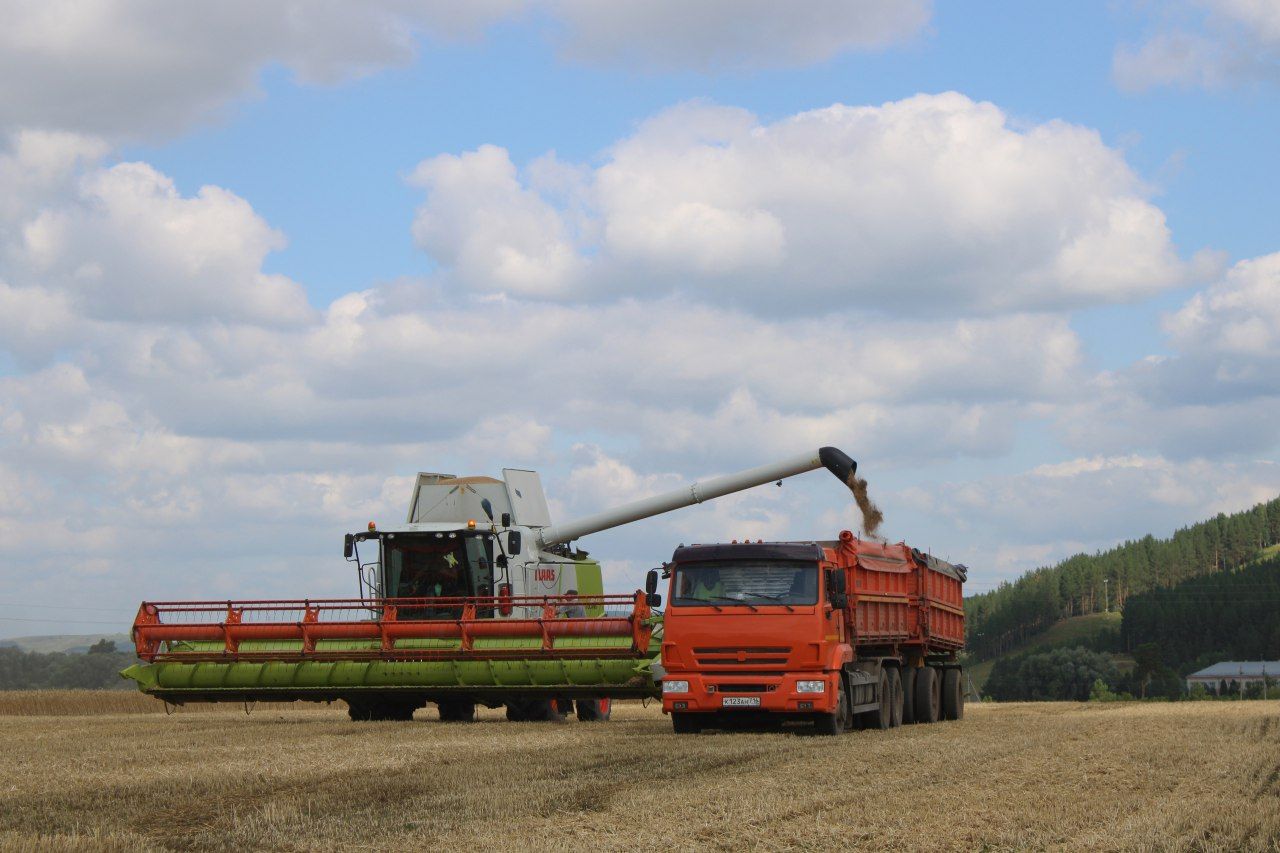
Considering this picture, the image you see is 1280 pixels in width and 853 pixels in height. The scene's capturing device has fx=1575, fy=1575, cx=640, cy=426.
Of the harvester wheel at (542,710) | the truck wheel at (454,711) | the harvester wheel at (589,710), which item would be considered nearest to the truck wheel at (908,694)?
the harvester wheel at (589,710)

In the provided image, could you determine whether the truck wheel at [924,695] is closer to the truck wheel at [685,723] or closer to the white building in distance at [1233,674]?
the truck wheel at [685,723]

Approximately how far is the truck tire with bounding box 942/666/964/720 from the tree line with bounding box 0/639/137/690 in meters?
43.3

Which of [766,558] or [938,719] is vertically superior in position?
[766,558]

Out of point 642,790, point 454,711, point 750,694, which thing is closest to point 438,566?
point 454,711

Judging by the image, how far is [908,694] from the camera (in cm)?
2644

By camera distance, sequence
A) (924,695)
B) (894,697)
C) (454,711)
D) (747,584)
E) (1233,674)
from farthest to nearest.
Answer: (1233,674), (924,695), (454,711), (894,697), (747,584)

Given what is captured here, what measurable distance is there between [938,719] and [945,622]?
234cm

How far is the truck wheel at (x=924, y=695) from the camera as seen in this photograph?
26469 millimetres

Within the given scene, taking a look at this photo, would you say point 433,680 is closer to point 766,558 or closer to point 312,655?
point 312,655

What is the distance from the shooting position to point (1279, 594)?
167m

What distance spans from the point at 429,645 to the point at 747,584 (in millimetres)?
5923

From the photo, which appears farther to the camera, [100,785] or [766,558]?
[766,558]

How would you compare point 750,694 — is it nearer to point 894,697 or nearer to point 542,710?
point 894,697

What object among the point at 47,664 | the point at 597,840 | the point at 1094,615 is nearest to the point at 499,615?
the point at 597,840
